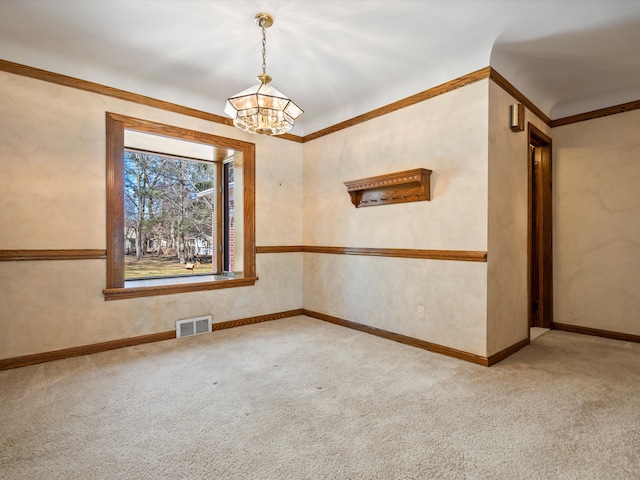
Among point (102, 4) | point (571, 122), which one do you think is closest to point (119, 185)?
point (102, 4)

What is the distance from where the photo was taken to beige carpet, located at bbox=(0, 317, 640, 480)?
157 cm

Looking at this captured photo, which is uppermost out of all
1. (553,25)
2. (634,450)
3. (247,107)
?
(553,25)

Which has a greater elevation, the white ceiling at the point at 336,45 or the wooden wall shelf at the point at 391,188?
the white ceiling at the point at 336,45

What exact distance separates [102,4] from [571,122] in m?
4.65

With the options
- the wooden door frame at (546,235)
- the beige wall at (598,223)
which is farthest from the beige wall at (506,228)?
the beige wall at (598,223)

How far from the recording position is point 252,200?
418 centimetres

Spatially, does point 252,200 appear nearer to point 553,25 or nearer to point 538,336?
point 553,25

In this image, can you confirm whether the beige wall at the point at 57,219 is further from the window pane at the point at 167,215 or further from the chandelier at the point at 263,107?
the chandelier at the point at 263,107

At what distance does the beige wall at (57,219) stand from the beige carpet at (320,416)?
297 millimetres

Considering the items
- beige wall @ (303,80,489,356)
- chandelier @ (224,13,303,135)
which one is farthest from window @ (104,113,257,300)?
chandelier @ (224,13,303,135)

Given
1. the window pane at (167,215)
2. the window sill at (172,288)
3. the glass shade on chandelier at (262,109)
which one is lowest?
the window sill at (172,288)

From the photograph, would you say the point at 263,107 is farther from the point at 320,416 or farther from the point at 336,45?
the point at 320,416

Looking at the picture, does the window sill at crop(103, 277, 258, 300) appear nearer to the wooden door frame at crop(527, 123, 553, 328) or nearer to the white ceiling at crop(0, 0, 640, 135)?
the white ceiling at crop(0, 0, 640, 135)

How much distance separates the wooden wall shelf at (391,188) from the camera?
3.15 metres
